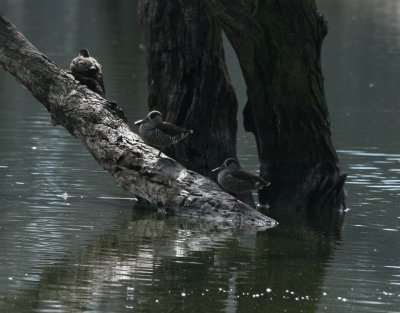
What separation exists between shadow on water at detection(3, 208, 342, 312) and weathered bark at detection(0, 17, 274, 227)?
0.85 feet

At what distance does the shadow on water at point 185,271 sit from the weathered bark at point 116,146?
A: 0.85 feet

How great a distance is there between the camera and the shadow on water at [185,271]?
37.7 ft

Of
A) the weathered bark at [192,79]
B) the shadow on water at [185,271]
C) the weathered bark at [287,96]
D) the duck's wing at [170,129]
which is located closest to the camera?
the shadow on water at [185,271]

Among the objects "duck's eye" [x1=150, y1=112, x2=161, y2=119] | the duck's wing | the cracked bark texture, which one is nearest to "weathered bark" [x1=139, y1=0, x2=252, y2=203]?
the cracked bark texture

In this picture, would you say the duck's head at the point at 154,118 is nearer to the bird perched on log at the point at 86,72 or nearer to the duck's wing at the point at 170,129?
the duck's wing at the point at 170,129

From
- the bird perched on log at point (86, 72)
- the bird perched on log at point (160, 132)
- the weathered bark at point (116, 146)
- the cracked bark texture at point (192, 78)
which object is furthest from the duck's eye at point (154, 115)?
the bird perched on log at point (86, 72)

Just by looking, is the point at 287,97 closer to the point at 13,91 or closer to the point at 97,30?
the point at 13,91

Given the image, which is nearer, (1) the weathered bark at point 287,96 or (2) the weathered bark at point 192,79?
(1) the weathered bark at point 287,96

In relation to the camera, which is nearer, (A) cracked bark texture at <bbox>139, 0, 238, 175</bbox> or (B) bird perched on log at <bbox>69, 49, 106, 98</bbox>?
(A) cracked bark texture at <bbox>139, 0, 238, 175</bbox>

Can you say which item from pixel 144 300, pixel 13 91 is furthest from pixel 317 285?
pixel 13 91

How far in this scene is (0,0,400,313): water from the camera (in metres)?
11.8

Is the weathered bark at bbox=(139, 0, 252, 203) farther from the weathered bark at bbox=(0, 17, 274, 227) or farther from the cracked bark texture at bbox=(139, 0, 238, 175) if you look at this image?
the weathered bark at bbox=(0, 17, 274, 227)

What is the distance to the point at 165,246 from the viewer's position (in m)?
14.3

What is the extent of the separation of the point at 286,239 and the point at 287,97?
2.21 metres
